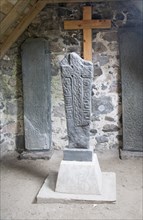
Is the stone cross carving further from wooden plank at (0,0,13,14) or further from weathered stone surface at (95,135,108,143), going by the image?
weathered stone surface at (95,135,108,143)

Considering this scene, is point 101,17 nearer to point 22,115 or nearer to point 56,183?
point 22,115

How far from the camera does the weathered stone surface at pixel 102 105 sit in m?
3.89

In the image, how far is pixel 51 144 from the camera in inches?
157

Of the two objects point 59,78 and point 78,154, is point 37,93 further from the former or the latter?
point 78,154

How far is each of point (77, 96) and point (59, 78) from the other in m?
1.18

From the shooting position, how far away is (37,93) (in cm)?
386

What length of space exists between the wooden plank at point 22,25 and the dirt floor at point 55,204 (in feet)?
4.86

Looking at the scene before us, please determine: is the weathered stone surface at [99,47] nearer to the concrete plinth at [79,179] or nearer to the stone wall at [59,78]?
the stone wall at [59,78]

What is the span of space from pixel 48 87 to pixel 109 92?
829mm

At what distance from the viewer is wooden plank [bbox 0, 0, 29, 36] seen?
3029 mm

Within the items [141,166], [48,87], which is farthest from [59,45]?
[141,166]

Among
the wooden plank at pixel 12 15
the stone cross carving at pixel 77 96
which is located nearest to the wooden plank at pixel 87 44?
the wooden plank at pixel 12 15

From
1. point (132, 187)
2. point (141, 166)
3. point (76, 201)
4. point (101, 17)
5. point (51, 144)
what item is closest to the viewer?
point (76, 201)

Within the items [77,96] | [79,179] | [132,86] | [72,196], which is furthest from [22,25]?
[72,196]
